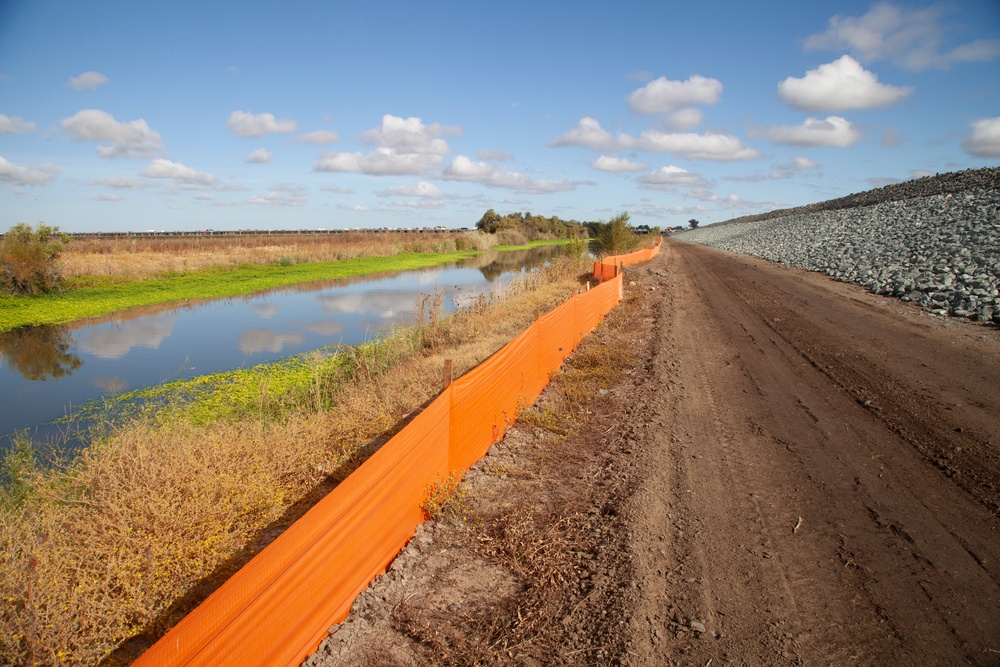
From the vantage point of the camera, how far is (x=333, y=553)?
10.5 feet

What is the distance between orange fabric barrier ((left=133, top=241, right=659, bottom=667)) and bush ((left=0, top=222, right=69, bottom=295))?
76.0 feet

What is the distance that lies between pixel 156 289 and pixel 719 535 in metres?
26.6

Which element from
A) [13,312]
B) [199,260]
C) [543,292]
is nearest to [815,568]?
[543,292]

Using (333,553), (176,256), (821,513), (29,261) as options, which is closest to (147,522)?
(333,553)

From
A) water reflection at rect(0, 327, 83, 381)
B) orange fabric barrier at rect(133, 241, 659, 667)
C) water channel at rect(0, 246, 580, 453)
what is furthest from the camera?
water reflection at rect(0, 327, 83, 381)

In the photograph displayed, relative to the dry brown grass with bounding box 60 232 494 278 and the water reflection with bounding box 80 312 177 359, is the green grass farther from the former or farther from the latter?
the water reflection with bounding box 80 312 177 359

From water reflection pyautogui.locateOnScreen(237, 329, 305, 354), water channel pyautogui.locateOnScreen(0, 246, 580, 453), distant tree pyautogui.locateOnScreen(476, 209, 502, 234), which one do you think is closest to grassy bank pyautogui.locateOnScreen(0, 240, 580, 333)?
water channel pyautogui.locateOnScreen(0, 246, 580, 453)

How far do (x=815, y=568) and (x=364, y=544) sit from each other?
9.68 ft

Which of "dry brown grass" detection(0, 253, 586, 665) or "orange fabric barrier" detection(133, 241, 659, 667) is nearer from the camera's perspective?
"orange fabric barrier" detection(133, 241, 659, 667)

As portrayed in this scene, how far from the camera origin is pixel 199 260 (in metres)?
33.4

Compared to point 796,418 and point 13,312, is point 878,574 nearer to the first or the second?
point 796,418

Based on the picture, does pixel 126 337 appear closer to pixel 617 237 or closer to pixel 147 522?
pixel 147 522

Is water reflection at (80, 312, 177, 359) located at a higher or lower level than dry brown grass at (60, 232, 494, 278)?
lower

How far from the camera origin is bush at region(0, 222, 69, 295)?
819 inches
